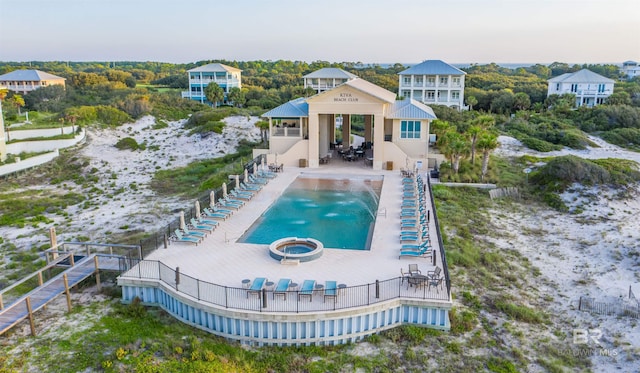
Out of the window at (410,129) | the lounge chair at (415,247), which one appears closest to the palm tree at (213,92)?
the window at (410,129)

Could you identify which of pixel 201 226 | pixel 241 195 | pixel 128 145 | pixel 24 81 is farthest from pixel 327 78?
pixel 201 226

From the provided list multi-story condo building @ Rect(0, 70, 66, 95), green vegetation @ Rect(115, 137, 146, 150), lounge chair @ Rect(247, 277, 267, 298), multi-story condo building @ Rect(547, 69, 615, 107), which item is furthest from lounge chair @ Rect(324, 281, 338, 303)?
multi-story condo building @ Rect(0, 70, 66, 95)

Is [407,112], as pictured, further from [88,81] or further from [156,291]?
[88,81]

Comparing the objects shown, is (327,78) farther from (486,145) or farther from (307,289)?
(307,289)

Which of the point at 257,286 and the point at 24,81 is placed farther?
the point at 24,81

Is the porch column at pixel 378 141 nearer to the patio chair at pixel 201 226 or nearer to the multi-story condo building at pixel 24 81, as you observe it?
the patio chair at pixel 201 226

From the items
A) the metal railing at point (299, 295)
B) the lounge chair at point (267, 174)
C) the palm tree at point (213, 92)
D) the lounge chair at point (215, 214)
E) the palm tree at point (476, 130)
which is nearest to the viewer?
the metal railing at point (299, 295)
